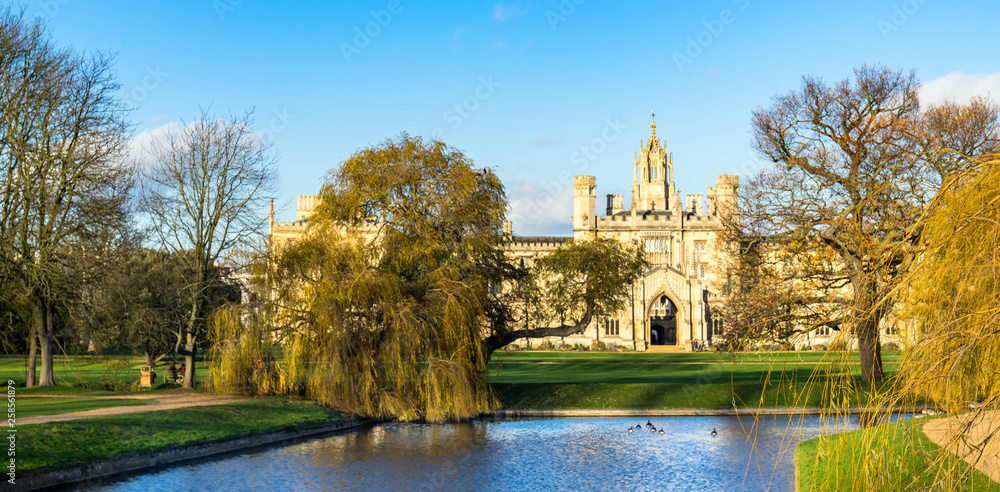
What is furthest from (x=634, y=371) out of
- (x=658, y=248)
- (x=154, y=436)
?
(x=658, y=248)

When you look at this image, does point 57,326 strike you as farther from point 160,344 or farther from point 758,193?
point 758,193

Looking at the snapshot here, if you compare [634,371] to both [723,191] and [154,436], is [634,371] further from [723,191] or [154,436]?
[723,191]

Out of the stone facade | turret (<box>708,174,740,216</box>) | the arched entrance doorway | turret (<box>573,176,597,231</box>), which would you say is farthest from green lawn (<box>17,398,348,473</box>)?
turret (<box>573,176,597,231</box>)

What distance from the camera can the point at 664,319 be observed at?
70.4m

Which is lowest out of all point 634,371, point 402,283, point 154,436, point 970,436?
point 634,371

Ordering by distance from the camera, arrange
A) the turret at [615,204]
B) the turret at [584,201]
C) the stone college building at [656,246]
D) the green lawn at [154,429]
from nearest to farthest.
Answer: the green lawn at [154,429] → the stone college building at [656,246] → the turret at [584,201] → the turret at [615,204]

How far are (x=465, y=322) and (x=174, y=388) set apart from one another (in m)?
11.3

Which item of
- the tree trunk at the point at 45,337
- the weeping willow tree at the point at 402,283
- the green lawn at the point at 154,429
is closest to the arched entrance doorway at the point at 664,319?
the weeping willow tree at the point at 402,283

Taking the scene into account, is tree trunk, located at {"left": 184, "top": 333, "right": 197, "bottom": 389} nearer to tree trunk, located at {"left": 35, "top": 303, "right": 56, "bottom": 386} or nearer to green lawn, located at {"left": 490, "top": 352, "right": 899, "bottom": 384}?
tree trunk, located at {"left": 35, "top": 303, "right": 56, "bottom": 386}

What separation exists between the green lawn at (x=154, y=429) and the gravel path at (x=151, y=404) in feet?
2.49

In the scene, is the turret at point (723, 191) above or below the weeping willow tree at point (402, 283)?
above

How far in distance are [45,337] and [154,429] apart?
10349 mm

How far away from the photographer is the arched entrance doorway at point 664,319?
6994cm

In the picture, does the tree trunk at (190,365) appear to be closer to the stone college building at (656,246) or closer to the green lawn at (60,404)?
the green lawn at (60,404)
